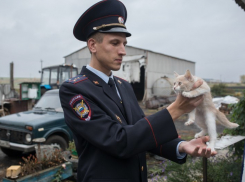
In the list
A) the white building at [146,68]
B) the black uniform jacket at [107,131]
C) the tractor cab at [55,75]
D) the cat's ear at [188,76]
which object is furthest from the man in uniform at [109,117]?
the white building at [146,68]

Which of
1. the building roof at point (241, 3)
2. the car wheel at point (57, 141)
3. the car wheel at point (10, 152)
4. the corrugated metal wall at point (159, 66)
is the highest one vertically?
the corrugated metal wall at point (159, 66)

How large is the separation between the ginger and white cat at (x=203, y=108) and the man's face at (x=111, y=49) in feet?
1.42

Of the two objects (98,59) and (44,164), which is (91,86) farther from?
(44,164)

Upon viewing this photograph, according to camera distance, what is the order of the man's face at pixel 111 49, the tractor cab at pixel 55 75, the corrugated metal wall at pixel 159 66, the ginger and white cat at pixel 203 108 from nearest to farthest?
the ginger and white cat at pixel 203 108, the man's face at pixel 111 49, the tractor cab at pixel 55 75, the corrugated metal wall at pixel 159 66

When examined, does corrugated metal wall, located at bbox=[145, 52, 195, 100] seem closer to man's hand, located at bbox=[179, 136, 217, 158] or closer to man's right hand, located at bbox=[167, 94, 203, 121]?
man's hand, located at bbox=[179, 136, 217, 158]

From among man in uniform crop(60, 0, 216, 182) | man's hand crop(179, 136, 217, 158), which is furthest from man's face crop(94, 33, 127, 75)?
man's hand crop(179, 136, 217, 158)

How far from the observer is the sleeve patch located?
1.25 m

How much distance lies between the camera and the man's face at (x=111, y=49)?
1.42 m

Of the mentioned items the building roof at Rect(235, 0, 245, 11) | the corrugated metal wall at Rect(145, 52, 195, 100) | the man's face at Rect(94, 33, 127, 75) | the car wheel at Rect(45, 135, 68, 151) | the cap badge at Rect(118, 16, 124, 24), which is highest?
the corrugated metal wall at Rect(145, 52, 195, 100)

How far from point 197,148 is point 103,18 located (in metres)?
1.09

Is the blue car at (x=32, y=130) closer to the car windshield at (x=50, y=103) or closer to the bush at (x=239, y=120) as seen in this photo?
the car windshield at (x=50, y=103)

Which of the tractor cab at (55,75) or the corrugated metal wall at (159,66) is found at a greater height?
the corrugated metal wall at (159,66)

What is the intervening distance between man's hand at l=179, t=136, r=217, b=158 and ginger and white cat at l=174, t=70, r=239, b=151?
0.30ft

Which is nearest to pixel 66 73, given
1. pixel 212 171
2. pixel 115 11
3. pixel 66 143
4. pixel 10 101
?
pixel 10 101
